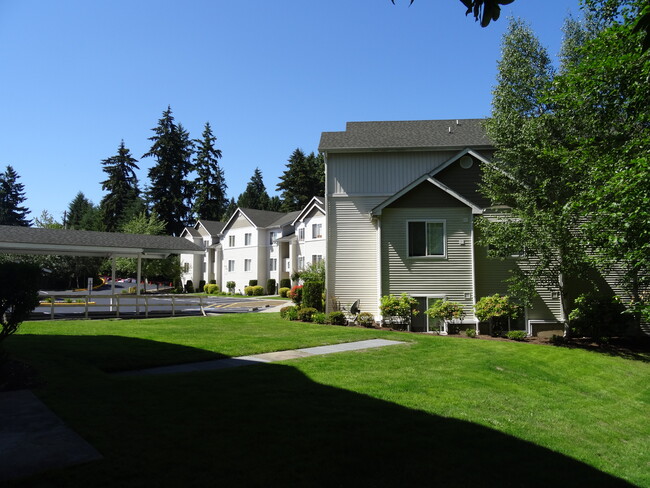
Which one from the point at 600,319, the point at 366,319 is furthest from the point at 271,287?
the point at 600,319

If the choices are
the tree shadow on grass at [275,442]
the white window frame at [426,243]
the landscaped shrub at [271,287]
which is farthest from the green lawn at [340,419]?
the landscaped shrub at [271,287]

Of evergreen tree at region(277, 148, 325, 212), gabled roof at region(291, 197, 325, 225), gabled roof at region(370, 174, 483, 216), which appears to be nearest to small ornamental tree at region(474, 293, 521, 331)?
gabled roof at region(370, 174, 483, 216)

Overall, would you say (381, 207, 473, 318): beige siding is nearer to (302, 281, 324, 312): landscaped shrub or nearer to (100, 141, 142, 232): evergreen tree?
(302, 281, 324, 312): landscaped shrub

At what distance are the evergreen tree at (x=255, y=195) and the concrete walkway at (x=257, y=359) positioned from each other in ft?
245

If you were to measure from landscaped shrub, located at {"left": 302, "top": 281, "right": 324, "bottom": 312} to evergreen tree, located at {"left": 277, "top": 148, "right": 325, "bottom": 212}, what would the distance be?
51.7 metres

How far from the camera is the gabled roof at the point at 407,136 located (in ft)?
67.1

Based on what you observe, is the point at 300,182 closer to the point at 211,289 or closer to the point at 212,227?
the point at 212,227

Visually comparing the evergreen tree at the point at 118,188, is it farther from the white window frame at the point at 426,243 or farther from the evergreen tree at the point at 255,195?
the white window frame at the point at 426,243

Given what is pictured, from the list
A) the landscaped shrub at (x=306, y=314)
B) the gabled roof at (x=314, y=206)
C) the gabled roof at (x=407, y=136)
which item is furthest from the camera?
the gabled roof at (x=314, y=206)

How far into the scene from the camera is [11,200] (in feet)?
297

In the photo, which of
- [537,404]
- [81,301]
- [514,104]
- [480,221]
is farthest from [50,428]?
[81,301]

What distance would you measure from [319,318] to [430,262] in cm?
497

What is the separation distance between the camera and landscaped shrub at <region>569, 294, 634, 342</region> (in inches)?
627

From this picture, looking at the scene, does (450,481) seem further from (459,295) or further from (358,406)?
(459,295)
